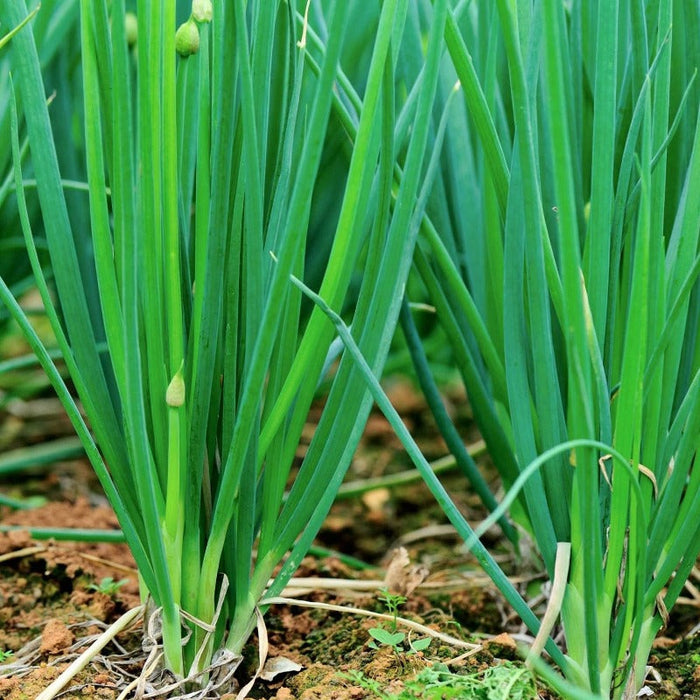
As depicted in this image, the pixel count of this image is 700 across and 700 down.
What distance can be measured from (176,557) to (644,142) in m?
0.49

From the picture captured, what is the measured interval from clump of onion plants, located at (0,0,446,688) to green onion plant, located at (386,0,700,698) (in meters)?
0.09

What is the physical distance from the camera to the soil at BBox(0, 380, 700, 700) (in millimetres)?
731

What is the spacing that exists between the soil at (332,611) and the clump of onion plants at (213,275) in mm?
90

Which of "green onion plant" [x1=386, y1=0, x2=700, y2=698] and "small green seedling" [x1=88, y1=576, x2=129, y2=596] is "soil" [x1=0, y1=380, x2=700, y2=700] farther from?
"green onion plant" [x1=386, y1=0, x2=700, y2=698]

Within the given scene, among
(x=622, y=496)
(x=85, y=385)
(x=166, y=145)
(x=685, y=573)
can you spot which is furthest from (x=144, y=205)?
(x=685, y=573)

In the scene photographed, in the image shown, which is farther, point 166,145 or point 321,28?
point 321,28

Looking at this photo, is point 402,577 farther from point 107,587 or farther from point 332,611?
point 107,587

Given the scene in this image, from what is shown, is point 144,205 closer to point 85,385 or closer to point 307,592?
point 85,385

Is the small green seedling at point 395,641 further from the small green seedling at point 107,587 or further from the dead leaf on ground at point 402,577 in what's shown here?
the small green seedling at point 107,587

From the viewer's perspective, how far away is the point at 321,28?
854mm

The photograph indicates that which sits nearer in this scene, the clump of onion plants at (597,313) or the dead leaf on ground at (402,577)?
the clump of onion plants at (597,313)

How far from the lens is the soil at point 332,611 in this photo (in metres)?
0.73

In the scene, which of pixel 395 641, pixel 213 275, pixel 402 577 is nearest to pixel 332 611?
pixel 402 577

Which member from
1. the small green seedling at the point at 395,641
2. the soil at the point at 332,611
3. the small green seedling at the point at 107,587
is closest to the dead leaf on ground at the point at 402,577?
the soil at the point at 332,611
